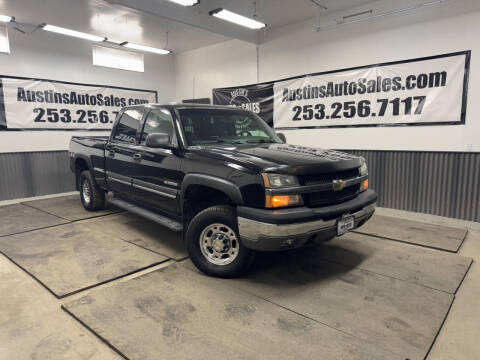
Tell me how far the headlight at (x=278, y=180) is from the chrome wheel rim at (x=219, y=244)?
652mm

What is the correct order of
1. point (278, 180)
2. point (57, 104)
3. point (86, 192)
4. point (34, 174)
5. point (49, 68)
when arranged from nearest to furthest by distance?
1. point (278, 180)
2. point (86, 192)
3. point (34, 174)
4. point (49, 68)
5. point (57, 104)

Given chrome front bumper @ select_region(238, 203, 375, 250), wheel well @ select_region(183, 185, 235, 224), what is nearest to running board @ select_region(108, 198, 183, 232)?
wheel well @ select_region(183, 185, 235, 224)

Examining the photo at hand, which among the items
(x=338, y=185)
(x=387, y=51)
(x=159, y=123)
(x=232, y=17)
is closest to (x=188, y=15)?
(x=232, y=17)

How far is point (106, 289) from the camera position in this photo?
3057mm

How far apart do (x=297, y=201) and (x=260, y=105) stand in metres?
5.58

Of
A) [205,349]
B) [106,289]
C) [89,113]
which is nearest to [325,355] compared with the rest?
[205,349]

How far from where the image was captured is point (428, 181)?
223 inches

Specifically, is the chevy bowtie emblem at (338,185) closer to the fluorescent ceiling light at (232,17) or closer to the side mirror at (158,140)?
the side mirror at (158,140)

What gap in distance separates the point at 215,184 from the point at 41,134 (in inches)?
257

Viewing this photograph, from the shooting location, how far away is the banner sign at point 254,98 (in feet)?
25.8

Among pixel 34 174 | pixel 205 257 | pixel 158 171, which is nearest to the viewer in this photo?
pixel 205 257

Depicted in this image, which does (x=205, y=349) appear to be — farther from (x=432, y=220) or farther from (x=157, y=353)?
(x=432, y=220)

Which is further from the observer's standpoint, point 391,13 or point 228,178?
point 391,13

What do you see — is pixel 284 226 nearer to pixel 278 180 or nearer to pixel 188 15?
pixel 278 180
